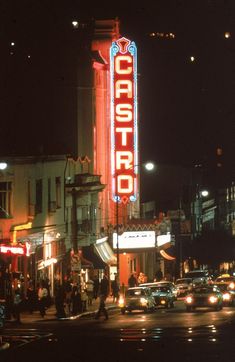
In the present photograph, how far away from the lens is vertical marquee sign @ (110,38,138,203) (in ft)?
225

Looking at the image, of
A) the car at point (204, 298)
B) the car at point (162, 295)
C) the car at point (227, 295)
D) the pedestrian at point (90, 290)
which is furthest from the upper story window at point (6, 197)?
the car at point (227, 295)

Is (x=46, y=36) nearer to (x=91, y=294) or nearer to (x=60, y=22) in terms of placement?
(x=60, y=22)

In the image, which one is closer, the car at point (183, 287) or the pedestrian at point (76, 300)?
the pedestrian at point (76, 300)

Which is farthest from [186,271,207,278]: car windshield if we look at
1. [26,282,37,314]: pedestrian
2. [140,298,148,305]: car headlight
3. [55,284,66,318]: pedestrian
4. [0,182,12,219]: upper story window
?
[55,284,66,318]: pedestrian

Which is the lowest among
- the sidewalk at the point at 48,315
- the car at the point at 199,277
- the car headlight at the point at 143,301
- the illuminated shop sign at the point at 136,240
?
the sidewalk at the point at 48,315

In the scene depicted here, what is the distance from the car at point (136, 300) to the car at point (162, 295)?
3.17 m

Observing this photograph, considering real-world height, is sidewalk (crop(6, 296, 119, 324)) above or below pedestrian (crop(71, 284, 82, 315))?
below

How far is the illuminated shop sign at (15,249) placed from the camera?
156 feet

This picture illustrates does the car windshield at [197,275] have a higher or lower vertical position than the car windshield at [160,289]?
higher

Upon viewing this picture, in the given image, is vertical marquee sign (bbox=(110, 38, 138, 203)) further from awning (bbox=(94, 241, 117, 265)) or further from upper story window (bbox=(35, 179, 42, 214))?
upper story window (bbox=(35, 179, 42, 214))

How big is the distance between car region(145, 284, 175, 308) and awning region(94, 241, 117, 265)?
13.0 m

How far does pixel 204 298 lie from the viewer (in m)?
48.5

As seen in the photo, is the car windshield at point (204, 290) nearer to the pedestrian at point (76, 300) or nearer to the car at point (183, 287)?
the pedestrian at point (76, 300)

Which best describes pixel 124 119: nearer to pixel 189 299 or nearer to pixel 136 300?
pixel 136 300
